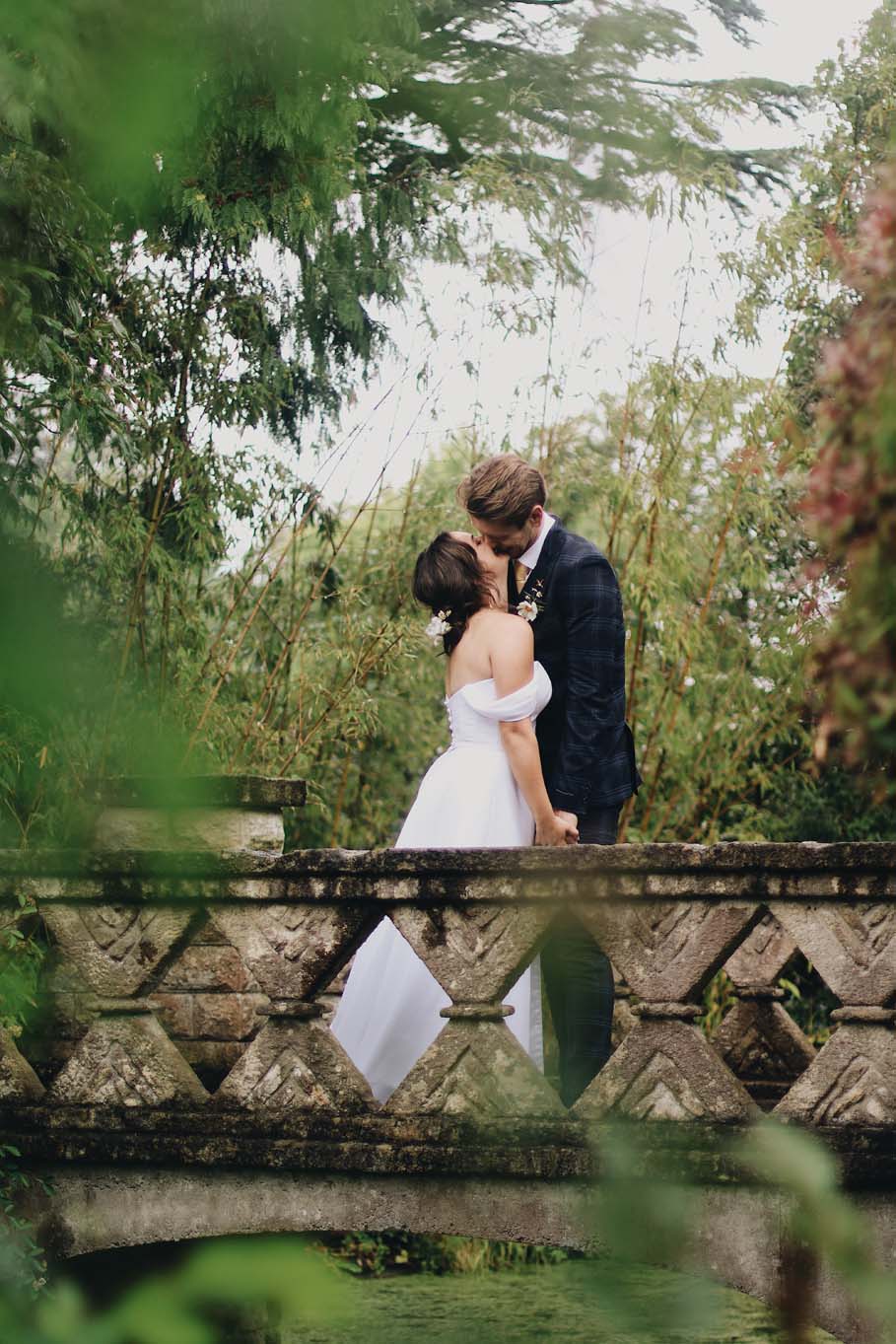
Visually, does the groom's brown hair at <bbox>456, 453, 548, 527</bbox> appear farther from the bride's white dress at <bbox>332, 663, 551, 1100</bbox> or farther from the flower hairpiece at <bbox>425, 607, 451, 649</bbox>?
the bride's white dress at <bbox>332, 663, 551, 1100</bbox>

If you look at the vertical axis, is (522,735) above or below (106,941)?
above

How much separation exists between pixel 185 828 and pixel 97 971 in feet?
8.87

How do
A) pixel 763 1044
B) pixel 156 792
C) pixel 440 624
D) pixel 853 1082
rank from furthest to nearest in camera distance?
pixel 763 1044, pixel 440 624, pixel 853 1082, pixel 156 792

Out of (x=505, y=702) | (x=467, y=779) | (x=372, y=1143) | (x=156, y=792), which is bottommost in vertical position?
(x=156, y=792)

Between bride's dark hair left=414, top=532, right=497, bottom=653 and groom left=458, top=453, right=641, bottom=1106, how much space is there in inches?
3.3

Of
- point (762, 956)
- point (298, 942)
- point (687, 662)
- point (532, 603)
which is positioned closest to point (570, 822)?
point (532, 603)

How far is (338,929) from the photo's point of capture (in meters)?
3.70

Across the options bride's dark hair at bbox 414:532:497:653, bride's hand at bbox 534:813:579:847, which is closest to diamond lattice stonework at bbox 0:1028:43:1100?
bride's hand at bbox 534:813:579:847

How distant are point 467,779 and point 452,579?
1.77ft

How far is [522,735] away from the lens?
13.4ft

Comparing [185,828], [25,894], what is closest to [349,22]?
[185,828]

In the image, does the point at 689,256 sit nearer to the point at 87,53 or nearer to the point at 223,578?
the point at 223,578

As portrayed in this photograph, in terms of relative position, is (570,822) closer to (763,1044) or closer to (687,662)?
(763,1044)

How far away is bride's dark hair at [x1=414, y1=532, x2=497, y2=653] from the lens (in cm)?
409
